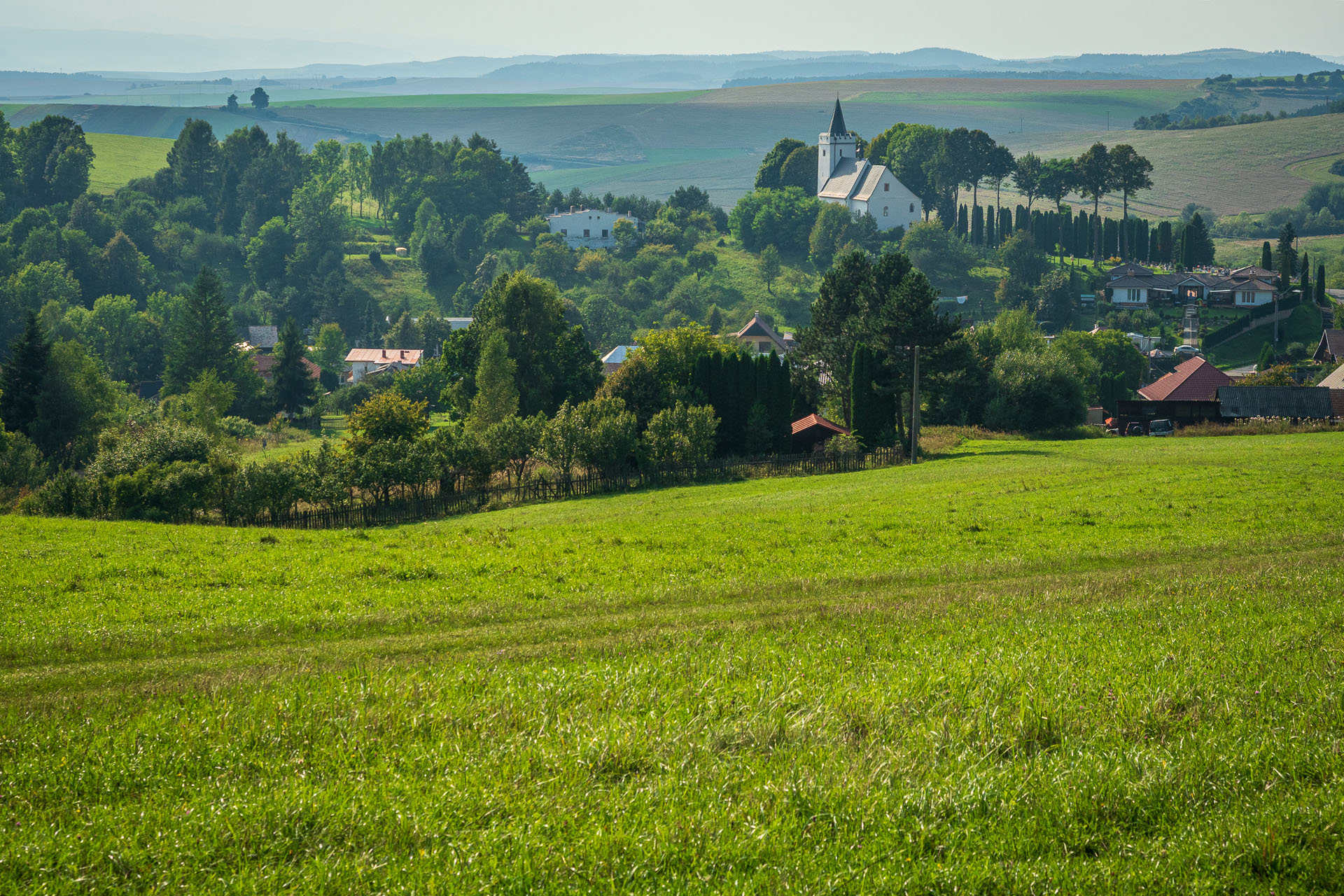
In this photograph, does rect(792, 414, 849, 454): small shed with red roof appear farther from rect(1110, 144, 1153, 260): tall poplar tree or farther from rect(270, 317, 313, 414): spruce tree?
rect(1110, 144, 1153, 260): tall poplar tree

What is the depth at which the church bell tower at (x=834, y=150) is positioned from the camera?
161 m

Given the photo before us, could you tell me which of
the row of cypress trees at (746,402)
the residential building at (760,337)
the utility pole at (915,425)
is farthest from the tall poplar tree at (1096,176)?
the utility pole at (915,425)

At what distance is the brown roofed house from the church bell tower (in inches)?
4080

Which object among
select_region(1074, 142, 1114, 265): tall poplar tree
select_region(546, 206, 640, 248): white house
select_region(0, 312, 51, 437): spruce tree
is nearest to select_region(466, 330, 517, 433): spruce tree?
select_region(0, 312, 51, 437): spruce tree

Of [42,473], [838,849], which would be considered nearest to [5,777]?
[838,849]

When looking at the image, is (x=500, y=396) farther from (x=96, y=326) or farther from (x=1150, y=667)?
(x=96, y=326)

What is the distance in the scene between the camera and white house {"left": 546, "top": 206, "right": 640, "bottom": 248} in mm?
159250

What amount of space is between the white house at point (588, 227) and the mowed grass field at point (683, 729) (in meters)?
143

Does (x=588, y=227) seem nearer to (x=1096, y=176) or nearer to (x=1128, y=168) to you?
(x=1096, y=176)

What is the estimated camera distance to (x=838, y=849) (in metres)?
7.53

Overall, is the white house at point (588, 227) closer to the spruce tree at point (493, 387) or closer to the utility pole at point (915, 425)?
the spruce tree at point (493, 387)

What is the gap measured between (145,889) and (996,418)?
56.0 metres

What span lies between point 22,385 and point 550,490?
39.6 metres

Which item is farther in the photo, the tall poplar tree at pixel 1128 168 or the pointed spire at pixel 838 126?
the pointed spire at pixel 838 126
